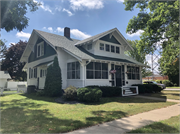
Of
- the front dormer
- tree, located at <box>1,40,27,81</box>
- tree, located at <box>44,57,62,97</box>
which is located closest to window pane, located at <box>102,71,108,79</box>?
the front dormer

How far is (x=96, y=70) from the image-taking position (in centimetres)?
1360

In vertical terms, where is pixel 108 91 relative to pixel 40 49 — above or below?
below

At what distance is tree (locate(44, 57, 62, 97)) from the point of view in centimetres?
1245

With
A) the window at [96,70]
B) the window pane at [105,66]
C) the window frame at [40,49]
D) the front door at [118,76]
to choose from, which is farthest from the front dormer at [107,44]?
the window frame at [40,49]

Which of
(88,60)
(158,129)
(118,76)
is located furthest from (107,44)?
(158,129)

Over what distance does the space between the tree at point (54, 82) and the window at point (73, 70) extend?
1392mm

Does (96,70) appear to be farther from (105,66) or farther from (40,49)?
(40,49)

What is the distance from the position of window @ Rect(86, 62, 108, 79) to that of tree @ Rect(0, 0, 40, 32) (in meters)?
6.69

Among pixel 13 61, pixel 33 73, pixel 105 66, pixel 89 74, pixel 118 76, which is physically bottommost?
pixel 118 76

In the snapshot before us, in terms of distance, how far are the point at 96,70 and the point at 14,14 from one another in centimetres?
833

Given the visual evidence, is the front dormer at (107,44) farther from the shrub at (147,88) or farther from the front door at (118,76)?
the shrub at (147,88)

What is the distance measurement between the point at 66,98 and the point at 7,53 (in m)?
29.2

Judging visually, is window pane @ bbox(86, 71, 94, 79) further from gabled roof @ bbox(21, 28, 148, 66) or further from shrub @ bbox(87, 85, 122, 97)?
gabled roof @ bbox(21, 28, 148, 66)

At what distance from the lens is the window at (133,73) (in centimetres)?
1656
